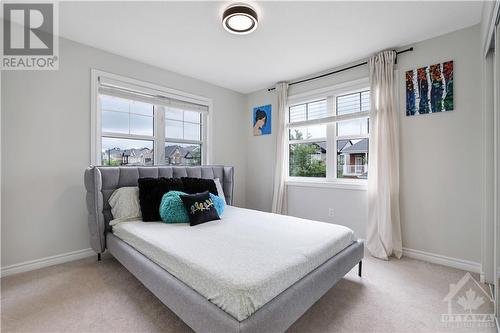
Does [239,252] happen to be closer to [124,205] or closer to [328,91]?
[124,205]

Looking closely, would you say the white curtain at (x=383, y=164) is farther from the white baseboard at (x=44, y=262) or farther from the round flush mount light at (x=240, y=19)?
the white baseboard at (x=44, y=262)

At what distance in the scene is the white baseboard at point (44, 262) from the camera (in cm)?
228

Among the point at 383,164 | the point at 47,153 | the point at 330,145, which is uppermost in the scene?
the point at 330,145

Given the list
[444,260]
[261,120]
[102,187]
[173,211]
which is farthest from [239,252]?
[261,120]

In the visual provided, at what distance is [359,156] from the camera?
326cm

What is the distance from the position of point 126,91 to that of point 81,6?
1093mm

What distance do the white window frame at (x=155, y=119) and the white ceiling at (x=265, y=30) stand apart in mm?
340

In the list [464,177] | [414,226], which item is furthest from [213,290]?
[464,177]

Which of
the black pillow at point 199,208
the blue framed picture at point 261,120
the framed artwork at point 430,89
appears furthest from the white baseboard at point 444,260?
the blue framed picture at point 261,120

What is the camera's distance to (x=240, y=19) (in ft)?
7.05

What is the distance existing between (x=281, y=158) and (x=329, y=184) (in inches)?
36.1

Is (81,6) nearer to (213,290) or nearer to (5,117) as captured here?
(5,117)

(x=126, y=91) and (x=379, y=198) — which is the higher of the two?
(x=126, y=91)

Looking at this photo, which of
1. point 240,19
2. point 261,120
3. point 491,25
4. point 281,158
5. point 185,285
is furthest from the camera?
point 261,120
